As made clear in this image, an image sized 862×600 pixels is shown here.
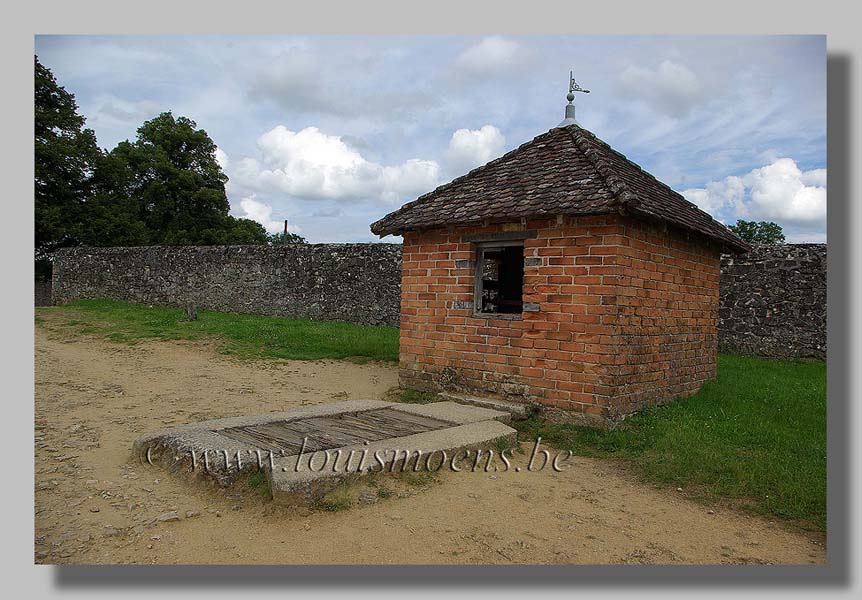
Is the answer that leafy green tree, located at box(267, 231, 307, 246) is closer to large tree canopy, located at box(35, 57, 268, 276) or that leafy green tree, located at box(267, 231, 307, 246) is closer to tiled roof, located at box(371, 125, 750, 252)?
large tree canopy, located at box(35, 57, 268, 276)

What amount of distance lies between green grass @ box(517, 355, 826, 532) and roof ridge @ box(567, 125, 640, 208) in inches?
100

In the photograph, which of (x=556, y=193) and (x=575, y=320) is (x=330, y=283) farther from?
(x=575, y=320)

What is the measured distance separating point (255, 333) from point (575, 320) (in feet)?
29.6

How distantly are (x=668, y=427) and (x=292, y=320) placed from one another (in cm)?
1202

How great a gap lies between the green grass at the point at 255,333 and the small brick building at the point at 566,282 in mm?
4032

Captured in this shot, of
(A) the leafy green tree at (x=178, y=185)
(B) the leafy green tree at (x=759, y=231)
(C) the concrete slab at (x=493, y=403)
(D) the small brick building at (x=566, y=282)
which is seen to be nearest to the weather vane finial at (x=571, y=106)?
(D) the small brick building at (x=566, y=282)

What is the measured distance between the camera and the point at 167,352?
12.2 metres

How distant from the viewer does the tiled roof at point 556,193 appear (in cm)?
705

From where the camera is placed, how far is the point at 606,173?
24.1 ft

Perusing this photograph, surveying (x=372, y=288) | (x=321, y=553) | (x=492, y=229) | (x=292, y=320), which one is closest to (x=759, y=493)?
(x=321, y=553)

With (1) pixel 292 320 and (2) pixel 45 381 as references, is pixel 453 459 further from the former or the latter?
(1) pixel 292 320

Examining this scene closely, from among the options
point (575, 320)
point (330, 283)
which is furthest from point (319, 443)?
point (330, 283)

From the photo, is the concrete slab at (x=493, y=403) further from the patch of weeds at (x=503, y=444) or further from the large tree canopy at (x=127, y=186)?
the large tree canopy at (x=127, y=186)

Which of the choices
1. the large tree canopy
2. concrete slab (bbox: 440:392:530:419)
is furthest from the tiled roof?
the large tree canopy
